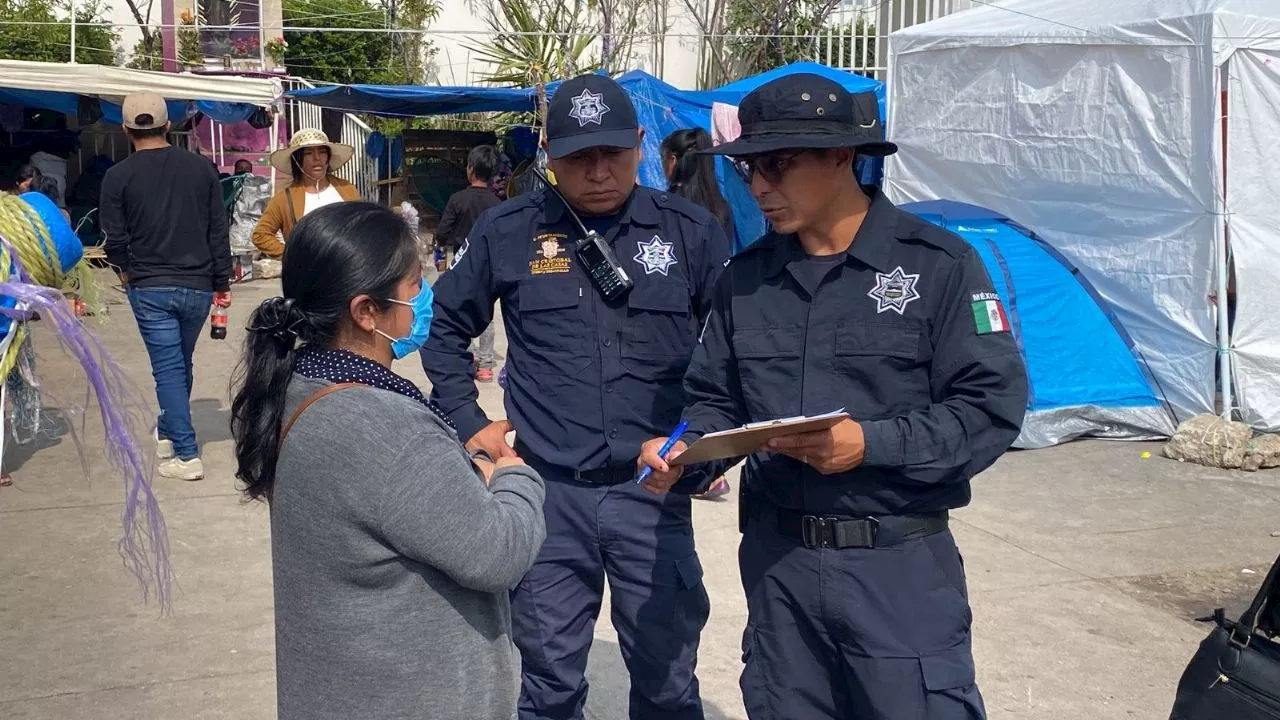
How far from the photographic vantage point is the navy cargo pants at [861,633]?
248 centimetres

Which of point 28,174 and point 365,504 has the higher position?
point 28,174

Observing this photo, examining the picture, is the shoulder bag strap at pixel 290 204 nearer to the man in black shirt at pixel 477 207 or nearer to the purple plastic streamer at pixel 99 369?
the man in black shirt at pixel 477 207

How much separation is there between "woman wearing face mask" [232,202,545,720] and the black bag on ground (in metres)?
1.36

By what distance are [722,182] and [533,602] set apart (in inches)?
371

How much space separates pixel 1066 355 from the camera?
764 cm

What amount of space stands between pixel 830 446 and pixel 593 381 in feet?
3.37

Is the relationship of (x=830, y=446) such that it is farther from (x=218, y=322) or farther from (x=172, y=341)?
(x=218, y=322)

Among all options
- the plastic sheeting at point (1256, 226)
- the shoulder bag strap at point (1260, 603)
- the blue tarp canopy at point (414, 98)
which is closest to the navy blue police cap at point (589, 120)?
the shoulder bag strap at point (1260, 603)

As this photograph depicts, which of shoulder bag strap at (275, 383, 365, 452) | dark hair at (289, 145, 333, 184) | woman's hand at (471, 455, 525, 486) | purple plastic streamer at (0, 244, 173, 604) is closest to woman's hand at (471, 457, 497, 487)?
woman's hand at (471, 455, 525, 486)

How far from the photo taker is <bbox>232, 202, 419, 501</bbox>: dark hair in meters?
2.15

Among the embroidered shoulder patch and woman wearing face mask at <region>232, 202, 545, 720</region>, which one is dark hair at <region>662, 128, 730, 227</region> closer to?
the embroidered shoulder patch

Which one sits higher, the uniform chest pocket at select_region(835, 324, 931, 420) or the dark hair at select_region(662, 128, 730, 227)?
the dark hair at select_region(662, 128, 730, 227)

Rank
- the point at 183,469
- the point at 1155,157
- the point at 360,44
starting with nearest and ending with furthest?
the point at 183,469, the point at 1155,157, the point at 360,44

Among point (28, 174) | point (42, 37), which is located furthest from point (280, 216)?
point (42, 37)
